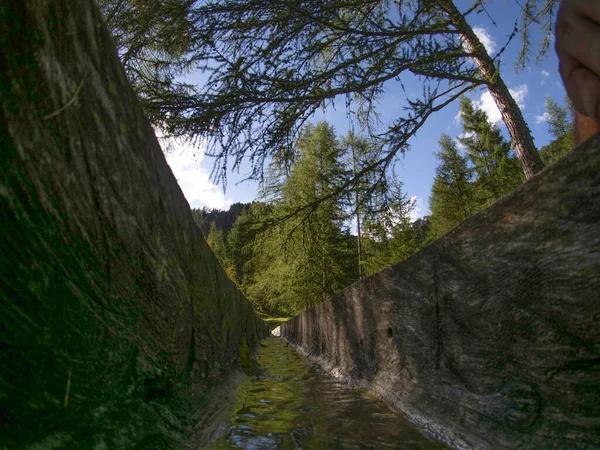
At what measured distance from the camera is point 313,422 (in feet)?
5.94

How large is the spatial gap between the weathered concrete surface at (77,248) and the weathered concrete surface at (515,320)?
3.81 ft

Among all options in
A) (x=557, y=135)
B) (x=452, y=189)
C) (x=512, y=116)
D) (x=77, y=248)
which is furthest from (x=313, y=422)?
(x=557, y=135)

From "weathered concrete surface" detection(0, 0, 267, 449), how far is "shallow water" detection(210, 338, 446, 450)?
1.17 ft

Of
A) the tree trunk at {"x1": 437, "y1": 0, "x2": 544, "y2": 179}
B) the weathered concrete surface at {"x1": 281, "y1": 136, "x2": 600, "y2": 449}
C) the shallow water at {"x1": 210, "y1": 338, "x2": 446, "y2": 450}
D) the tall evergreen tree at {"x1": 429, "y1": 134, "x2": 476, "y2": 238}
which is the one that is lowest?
the shallow water at {"x1": 210, "y1": 338, "x2": 446, "y2": 450}

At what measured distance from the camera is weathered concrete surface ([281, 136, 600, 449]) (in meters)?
1.01

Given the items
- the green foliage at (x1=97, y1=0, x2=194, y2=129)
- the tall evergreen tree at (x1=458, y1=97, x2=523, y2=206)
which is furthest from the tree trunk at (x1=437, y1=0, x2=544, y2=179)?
the tall evergreen tree at (x1=458, y1=97, x2=523, y2=206)

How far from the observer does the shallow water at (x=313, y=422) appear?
4.83ft

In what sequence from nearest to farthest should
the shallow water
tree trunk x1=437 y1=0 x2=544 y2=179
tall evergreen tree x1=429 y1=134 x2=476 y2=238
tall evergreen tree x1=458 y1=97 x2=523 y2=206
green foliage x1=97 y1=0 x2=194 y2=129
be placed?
1. the shallow water
2. green foliage x1=97 y1=0 x2=194 y2=129
3. tree trunk x1=437 y1=0 x2=544 y2=179
4. tall evergreen tree x1=458 y1=97 x2=523 y2=206
5. tall evergreen tree x1=429 y1=134 x2=476 y2=238

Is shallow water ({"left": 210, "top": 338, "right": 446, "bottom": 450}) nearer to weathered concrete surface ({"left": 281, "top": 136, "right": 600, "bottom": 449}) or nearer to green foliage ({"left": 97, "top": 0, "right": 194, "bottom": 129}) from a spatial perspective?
weathered concrete surface ({"left": 281, "top": 136, "right": 600, "bottom": 449})

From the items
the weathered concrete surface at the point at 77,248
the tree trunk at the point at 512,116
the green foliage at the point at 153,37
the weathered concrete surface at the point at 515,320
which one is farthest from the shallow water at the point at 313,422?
the tree trunk at the point at 512,116

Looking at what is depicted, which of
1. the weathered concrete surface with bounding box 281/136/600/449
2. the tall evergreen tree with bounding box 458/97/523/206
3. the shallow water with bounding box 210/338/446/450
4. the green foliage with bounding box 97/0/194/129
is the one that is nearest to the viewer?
the weathered concrete surface with bounding box 281/136/600/449

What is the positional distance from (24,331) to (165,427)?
67 cm

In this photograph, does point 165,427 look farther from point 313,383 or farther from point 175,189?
point 313,383

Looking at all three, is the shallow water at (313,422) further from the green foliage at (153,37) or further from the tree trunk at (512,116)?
the tree trunk at (512,116)
